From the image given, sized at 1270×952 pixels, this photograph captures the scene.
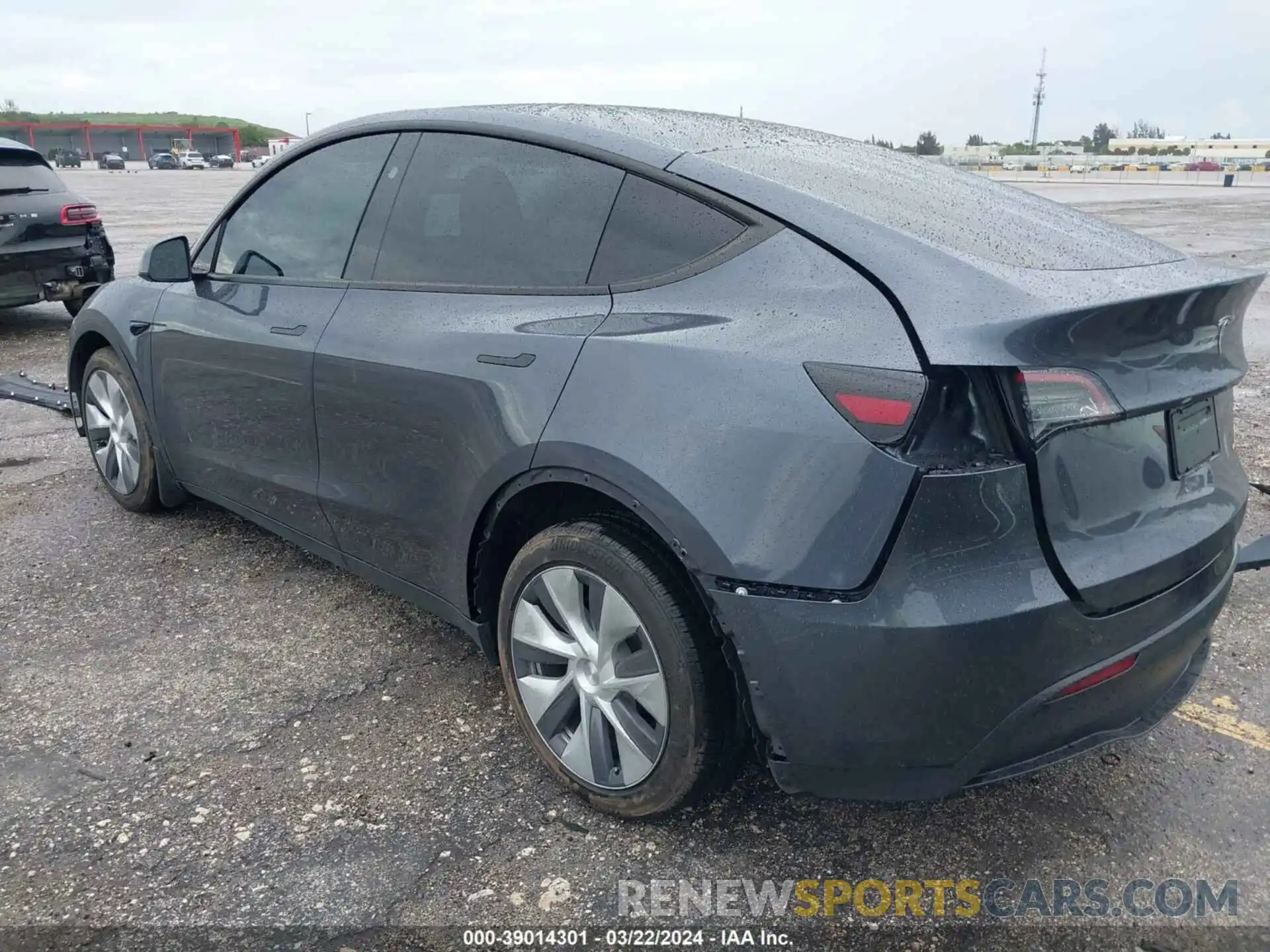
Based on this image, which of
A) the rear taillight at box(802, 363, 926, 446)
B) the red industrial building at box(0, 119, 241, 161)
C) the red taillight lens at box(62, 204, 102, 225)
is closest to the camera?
the rear taillight at box(802, 363, 926, 446)

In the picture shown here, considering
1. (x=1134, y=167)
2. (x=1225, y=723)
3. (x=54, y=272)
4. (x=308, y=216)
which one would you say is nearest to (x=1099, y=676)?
(x=1225, y=723)

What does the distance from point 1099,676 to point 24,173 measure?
9.16m

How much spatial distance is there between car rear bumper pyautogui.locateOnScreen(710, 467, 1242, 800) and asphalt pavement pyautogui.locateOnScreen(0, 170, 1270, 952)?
0.40m

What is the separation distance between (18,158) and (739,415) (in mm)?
8760

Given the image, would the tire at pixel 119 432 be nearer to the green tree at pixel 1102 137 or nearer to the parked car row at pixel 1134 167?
the parked car row at pixel 1134 167

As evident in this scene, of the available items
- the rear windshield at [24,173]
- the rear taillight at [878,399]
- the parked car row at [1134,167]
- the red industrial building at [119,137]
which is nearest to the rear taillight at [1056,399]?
the rear taillight at [878,399]

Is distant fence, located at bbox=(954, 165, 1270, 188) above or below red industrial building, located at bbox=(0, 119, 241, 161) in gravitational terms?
below

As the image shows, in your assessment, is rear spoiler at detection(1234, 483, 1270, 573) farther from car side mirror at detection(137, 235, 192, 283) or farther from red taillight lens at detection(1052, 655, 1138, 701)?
car side mirror at detection(137, 235, 192, 283)

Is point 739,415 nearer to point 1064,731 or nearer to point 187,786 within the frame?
point 1064,731

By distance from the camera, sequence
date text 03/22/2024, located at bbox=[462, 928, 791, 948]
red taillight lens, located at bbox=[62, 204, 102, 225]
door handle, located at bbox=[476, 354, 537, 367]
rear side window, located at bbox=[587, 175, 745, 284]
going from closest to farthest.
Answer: date text 03/22/2024, located at bbox=[462, 928, 791, 948] < rear side window, located at bbox=[587, 175, 745, 284] < door handle, located at bbox=[476, 354, 537, 367] < red taillight lens, located at bbox=[62, 204, 102, 225]

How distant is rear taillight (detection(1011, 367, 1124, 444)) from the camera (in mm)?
1888

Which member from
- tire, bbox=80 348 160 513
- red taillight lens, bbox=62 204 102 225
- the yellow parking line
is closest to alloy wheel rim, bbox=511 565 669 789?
the yellow parking line

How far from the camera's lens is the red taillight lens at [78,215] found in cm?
848

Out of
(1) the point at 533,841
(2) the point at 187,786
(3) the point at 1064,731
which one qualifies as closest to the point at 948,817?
(3) the point at 1064,731
